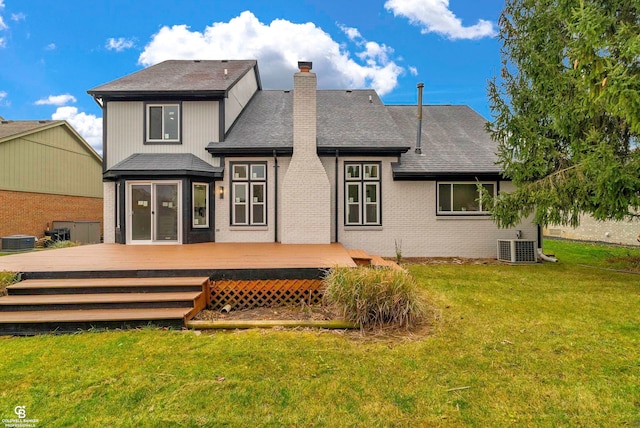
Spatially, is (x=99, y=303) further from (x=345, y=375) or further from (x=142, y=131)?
(x=142, y=131)

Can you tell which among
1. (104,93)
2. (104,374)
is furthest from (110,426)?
(104,93)

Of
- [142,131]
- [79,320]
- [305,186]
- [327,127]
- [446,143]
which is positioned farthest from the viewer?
[446,143]

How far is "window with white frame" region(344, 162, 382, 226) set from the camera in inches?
397

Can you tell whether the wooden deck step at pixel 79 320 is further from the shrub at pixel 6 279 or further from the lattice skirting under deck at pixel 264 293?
the lattice skirting under deck at pixel 264 293

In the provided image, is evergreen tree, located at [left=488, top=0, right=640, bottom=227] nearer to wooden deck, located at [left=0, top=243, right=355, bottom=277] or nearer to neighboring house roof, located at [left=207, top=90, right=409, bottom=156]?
neighboring house roof, located at [left=207, top=90, right=409, bottom=156]

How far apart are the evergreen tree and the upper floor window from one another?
10307mm

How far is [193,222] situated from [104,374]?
7015 mm

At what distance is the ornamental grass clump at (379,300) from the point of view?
14.1ft

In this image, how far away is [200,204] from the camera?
32.5 ft

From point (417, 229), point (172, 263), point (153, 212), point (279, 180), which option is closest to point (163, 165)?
point (153, 212)

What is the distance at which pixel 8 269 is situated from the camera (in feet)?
17.0

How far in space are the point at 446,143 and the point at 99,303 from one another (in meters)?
11.4

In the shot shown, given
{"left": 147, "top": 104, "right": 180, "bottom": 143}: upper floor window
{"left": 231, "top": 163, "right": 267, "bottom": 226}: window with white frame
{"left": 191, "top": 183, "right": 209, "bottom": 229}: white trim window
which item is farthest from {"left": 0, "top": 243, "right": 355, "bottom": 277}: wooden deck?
{"left": 147, "top": 104, "right": 180, "bottom": 143}: upper floor window

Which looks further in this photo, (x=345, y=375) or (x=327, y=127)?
(x=327, y=127)
